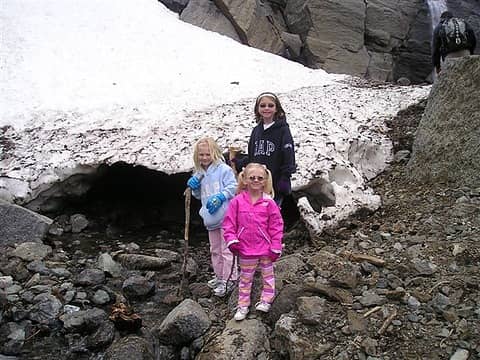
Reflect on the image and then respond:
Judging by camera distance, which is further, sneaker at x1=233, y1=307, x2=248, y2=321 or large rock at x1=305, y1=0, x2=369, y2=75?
large rock at x1=305, y1=0, x2=369, y2=75

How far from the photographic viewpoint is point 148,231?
8.92 meters

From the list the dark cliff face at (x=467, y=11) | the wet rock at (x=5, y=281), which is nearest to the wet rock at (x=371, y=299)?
the wet rock at (x=5, y=281)

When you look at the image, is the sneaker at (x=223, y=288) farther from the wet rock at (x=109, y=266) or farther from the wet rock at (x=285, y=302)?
the wet rock at (x=109, y=266)

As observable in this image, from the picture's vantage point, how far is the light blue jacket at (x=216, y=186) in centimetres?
554

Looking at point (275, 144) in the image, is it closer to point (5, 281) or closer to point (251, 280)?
point (251, 280)

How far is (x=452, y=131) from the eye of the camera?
23.3 ft

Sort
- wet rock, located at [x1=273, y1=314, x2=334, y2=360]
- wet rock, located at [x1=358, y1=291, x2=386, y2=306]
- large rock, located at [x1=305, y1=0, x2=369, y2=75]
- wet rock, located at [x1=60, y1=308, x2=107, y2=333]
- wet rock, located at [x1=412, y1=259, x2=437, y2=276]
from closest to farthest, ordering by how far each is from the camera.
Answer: wet rock, located at [x1=273, y1=314, x2=334, y2=360] → wet rock, located at [x1=358, y1=291, x2=386, y2=306] → wet rock, located at [x1=412, y1=259, x2=437, y2=276] → wet rock, located at [x1=60, y1=308, x2=107, y2=333] → large rock, located at [x1=305, y1=0, x2=369, y2=75]

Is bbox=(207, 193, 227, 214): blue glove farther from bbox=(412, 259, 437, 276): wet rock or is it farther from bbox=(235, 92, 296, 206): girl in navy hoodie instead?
bbox=(412, 259, 437, 276): wet rock

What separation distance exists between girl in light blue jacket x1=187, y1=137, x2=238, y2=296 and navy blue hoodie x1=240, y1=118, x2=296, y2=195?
650 millimetres

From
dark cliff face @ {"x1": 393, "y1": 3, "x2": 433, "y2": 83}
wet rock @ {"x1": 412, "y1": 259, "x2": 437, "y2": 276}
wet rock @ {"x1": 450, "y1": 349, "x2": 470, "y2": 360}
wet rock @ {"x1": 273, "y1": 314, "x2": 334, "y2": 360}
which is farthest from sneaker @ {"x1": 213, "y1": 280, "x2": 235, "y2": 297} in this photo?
dark cliff face @ {"x1": 393, "y1": 3, "x2": 433, "y2": 83}

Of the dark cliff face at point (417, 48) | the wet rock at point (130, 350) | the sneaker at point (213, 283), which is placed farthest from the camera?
the dark cliff face at point (417, 48)

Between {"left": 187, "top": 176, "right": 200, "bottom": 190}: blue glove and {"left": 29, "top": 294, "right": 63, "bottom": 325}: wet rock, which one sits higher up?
{"left": 187, "top": 176, "right": 200, "bottom": 190}: blue glove

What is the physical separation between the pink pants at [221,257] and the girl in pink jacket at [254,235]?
798mm

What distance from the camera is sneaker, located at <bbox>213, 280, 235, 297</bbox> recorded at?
5715mm
